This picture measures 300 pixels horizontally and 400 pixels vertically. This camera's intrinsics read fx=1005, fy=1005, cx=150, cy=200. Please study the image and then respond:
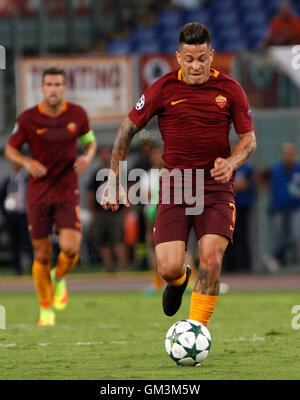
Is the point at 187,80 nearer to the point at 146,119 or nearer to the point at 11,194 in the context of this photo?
the point at 146,119

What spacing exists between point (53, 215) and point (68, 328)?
1.27 meters

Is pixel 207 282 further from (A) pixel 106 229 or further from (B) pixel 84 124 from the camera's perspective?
(A) pixel 106 229

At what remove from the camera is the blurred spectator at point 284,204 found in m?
17.6

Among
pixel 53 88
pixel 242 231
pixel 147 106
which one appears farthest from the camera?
pixel 242 231

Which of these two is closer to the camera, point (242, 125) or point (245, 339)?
point (242, 125)

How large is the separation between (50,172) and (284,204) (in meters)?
8.30

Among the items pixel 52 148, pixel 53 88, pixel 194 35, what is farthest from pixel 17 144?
pixel 194 35

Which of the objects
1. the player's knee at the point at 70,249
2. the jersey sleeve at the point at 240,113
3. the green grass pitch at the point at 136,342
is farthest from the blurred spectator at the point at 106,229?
the jersey sleeve at the point at 240,113

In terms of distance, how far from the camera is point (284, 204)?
17922mm

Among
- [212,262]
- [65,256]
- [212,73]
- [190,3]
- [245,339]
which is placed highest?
[190,3]

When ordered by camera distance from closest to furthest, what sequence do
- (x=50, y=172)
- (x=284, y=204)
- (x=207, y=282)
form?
(x=207, y=282)
(x=50, y=172)
(x=284, y=204)

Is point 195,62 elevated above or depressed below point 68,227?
above

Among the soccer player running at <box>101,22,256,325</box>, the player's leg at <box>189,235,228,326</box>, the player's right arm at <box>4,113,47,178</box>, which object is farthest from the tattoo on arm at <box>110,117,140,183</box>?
the player's right arm at <box>4,113,47,178</box>
